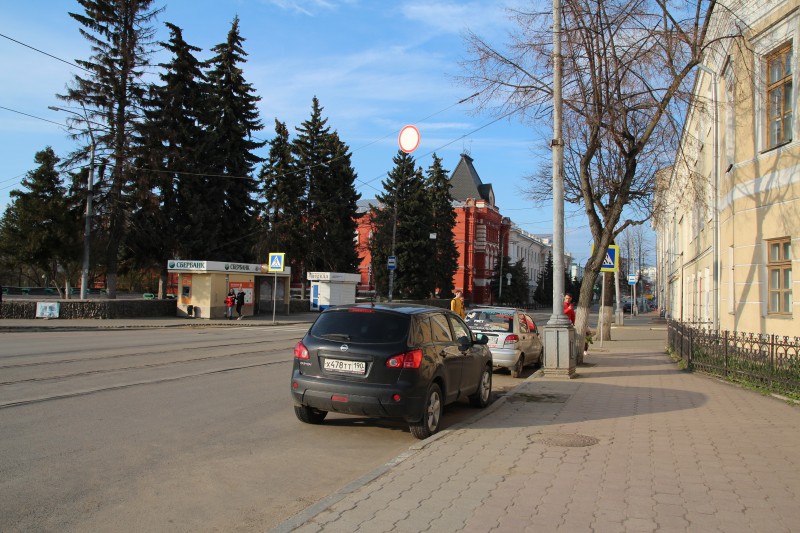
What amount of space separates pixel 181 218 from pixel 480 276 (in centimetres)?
5533

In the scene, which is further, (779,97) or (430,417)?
(779,97)

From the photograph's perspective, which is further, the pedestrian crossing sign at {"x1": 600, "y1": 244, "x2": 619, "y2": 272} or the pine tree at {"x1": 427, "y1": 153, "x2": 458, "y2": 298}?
the pine tree at {"x1": 427, "y1": 153, "x2": 458, "y2": 298}

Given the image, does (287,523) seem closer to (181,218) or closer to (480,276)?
(181,218)

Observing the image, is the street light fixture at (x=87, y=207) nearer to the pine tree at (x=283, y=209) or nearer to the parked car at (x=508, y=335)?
the pine tree at (x=283, y=209)

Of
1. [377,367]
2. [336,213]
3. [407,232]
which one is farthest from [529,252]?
[377,367]

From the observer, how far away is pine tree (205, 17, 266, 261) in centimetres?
4219

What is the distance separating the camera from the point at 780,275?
1362 cm

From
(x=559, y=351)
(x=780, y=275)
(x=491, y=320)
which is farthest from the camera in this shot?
(x=491, y=320)

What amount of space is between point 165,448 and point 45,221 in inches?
1550

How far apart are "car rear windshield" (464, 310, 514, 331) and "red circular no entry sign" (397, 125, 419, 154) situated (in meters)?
4.40

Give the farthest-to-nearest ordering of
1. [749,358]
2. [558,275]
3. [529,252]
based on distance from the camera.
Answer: [529,252]
[558,275]
[749,358]

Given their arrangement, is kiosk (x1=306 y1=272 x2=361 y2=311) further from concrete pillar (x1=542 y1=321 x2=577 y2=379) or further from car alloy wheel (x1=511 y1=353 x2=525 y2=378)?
concrete pillar (x1=542 y1=321 x2=577 y2=379)

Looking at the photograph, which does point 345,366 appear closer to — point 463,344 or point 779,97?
point 463,344

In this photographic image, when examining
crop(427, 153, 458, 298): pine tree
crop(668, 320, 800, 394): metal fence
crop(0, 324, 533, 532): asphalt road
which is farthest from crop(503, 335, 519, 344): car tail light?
crop(427, 153, 458, 298): pine tree
